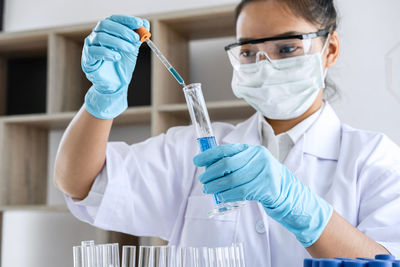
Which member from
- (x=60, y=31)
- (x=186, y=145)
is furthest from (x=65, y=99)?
(x=186, y=145)

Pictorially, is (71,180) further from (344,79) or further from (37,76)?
(37,76)

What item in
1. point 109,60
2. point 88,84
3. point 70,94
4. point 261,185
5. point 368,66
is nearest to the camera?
point 261,185

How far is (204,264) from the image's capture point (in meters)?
0.83

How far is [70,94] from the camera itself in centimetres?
243

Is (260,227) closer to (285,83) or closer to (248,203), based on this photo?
(248,203)

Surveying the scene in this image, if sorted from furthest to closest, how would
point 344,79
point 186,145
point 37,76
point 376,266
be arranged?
point 37,76 → point 344,79 → point 186,145 → point 376,266

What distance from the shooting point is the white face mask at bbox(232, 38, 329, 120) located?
4.53ft

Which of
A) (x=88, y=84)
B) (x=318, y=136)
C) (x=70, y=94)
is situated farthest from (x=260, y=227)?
(x=88, y=84)

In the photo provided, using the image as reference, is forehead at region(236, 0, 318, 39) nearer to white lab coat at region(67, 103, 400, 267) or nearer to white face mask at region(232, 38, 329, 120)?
white face mask at region(232, 38, 329, 120)

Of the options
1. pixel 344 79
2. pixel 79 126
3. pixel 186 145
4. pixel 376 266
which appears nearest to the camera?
pixel 376 266

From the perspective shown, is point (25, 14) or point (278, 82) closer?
point (278, 82)

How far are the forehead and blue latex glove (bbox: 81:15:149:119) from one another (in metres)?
0.37

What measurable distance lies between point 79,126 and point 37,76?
5.53ft

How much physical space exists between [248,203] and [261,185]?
0.38m
